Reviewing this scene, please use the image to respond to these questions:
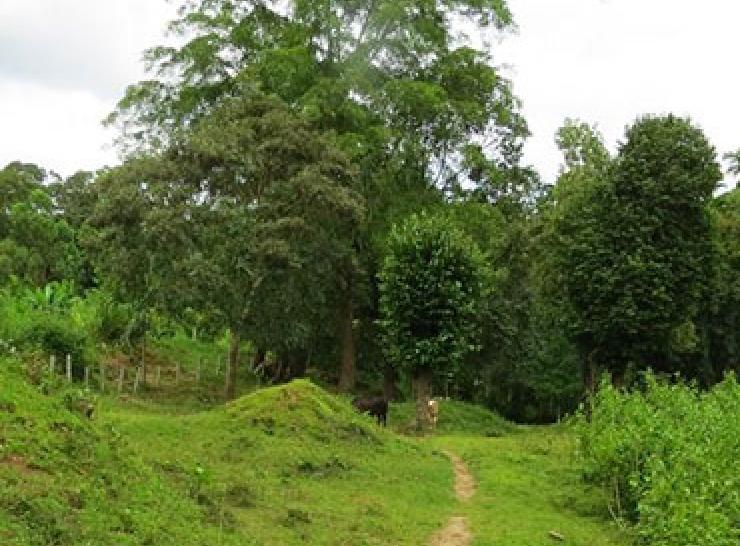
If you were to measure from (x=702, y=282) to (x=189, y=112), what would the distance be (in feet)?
64.4

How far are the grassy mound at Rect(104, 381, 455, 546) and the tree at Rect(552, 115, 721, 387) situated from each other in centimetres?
1276

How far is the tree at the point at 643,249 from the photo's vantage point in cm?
3259

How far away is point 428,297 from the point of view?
27.3m

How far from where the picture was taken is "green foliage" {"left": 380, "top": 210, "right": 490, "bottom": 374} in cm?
2728

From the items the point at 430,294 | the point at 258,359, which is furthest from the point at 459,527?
the point at 258,359

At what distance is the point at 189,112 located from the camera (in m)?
34.5

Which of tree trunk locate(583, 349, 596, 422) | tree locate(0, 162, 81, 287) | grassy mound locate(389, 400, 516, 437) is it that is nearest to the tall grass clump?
grassy mound locate(389, 400, 516, 437)

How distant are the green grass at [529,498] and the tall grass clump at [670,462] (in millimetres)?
729

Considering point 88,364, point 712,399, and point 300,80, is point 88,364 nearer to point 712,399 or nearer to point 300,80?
point 300,80

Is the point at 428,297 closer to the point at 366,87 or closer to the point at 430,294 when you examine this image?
the point at 430,294

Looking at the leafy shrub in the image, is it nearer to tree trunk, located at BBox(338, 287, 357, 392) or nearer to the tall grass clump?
tree trunk, located at BBox(338, 287, 357, 392)

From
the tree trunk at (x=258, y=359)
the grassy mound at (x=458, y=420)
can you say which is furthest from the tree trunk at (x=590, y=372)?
the tree trunk at (x=258, y=359)

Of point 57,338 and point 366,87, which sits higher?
point 366,87

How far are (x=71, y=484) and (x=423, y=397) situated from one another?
60.0 ft
